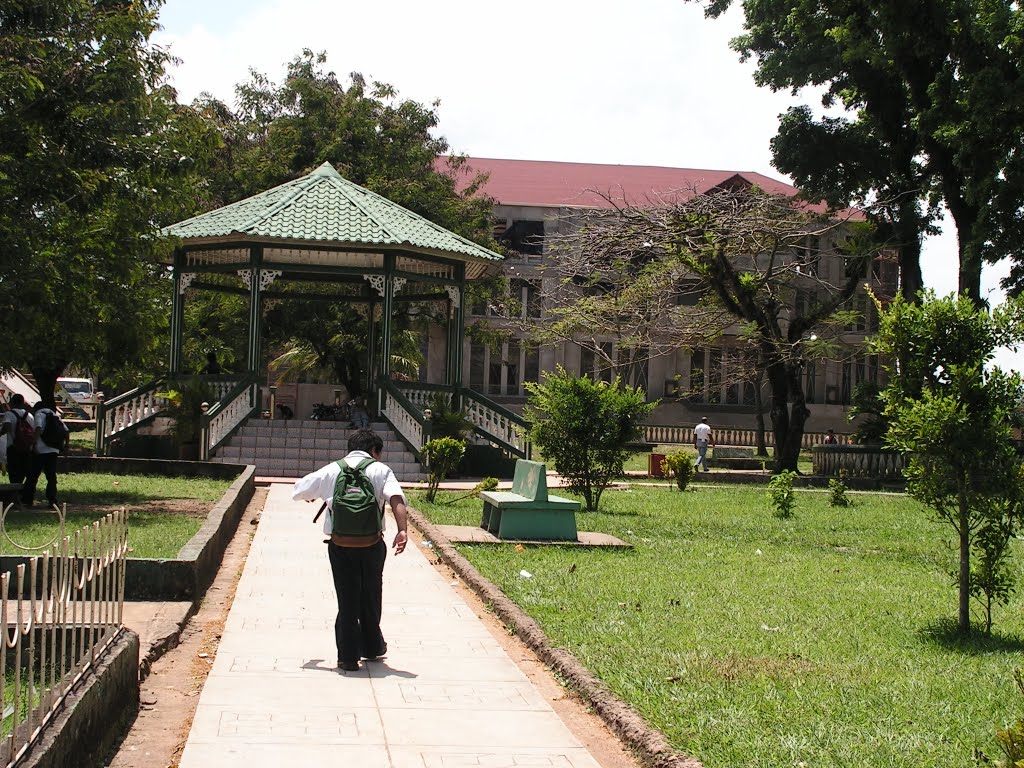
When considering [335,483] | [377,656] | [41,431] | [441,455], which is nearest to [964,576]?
[377,656]

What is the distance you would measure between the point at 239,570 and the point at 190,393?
44.5 ft

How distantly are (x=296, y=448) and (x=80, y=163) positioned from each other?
33.4 feet

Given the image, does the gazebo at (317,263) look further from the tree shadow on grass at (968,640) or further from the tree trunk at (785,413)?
the tree shadow on grass at (968,640)

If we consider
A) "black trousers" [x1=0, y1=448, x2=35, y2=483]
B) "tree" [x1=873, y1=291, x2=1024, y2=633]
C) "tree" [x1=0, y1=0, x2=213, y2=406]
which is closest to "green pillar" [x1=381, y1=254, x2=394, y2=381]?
"tree" [x1=0, y1=0, x2=213, y2=406]

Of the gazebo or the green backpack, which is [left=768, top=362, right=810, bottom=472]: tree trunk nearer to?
the gazebo

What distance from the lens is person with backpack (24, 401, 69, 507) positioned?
16078 millimetres

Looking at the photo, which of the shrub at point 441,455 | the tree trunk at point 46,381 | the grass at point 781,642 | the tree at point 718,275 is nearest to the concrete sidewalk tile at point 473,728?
the grass at point 781,642

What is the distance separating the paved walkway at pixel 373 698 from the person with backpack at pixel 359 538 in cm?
27

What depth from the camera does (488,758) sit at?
6145 millimetres

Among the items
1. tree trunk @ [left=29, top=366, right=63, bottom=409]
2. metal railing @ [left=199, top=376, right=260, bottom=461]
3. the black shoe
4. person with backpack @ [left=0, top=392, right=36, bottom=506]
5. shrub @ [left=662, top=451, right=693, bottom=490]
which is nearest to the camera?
the black shoe

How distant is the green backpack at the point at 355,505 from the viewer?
26.8ft

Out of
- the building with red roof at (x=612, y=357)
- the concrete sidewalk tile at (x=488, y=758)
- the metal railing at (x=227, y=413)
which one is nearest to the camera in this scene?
the concrete sidewalk tile at (x=488, y=758)

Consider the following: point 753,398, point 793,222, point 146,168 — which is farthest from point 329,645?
point 753,398

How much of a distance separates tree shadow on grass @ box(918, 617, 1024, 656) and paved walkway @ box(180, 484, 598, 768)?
10.5 ft
